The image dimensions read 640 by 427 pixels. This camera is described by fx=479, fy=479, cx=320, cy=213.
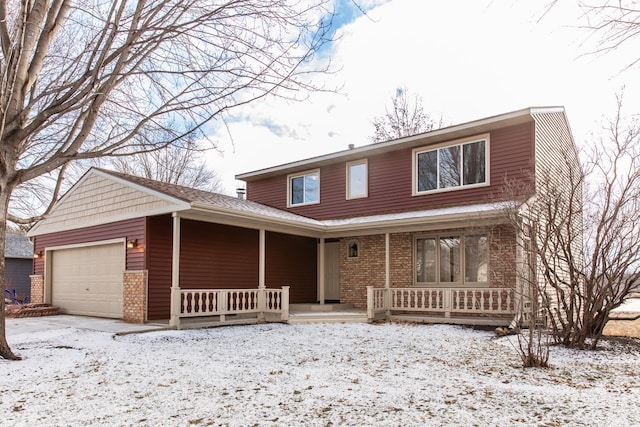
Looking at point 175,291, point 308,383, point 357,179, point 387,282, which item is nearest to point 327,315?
point 387,282

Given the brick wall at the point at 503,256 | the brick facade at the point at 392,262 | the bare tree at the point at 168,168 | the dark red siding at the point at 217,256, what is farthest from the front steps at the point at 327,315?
the bare tree at the point at 168,168

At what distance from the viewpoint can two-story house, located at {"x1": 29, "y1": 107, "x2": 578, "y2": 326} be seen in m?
11.3

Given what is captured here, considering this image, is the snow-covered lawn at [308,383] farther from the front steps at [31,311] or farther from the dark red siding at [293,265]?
the dark red siding at [293,265]

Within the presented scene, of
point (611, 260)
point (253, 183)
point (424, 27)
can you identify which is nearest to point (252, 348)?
point (424, 27)

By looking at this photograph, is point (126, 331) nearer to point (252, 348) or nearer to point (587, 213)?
point (252, 348)

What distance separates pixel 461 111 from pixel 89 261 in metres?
19.8

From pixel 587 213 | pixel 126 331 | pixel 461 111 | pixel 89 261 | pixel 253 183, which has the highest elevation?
pixel 461 111

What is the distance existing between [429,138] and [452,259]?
3.39 meters

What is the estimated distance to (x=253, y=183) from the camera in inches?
720

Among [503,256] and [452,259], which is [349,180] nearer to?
[452,259]

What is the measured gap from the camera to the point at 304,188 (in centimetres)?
1662

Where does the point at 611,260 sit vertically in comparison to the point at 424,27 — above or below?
below

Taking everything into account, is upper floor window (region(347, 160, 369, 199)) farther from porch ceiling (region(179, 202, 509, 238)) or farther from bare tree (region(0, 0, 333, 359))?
bare tree (region(0, 0, 333, 359))

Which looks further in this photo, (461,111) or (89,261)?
(461,111)
